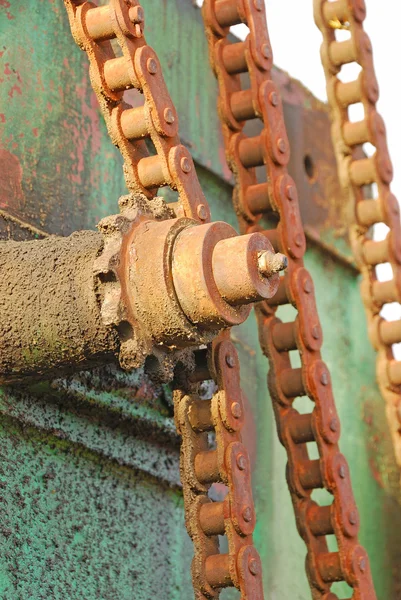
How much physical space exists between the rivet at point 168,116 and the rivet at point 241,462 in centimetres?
61

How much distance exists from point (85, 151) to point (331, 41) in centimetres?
87

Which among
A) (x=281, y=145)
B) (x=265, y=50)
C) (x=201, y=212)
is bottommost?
(x=201, y=212)

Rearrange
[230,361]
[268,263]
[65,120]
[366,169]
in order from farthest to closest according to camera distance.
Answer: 1. [366,169]
2. [65,120]
3. [230,361]
4. [268,263]

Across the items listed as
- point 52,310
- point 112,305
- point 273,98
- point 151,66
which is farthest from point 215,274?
point 273,98

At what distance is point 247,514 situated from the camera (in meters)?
1.93

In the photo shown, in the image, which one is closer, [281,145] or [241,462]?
[241,462]

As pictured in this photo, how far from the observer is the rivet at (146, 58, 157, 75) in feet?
6.49

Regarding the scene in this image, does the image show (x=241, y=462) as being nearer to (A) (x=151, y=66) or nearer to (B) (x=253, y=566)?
(B) (x=253, y=566)

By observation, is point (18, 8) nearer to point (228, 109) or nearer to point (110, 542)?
point (228, 109)

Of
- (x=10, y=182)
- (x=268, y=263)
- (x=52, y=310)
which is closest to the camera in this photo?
(x=268, y=263)

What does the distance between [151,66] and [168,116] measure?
Answer: 9cm

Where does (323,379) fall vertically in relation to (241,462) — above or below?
above

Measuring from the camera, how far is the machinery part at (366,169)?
2.83 meters

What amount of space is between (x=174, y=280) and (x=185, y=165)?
41 centimetres
